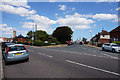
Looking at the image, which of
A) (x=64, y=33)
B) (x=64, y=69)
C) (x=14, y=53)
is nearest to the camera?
(x=64, y=69)

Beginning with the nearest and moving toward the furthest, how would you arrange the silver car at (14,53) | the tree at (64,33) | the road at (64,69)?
A: the road at (64,69) < the silver car at (14,53) < the tree at (64,33)

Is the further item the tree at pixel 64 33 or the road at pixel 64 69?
the tree at pixel 64 33

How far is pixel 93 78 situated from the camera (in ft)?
13.9

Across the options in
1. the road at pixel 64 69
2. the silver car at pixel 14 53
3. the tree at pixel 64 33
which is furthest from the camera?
the tree at pixel 64 33

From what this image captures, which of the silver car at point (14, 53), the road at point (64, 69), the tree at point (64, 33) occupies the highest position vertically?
the tree at point (64, 33)

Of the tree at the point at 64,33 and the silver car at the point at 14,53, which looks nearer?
the silver car at the point at 14,53

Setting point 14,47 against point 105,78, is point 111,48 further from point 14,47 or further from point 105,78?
point 14,47

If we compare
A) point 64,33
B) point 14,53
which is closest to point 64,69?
point 14,53

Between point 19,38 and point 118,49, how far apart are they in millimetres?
97694

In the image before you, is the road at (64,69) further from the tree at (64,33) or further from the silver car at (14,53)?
the tree at (64,33)

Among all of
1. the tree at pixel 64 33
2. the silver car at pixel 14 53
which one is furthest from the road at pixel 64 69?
the tree at pixel 64 33

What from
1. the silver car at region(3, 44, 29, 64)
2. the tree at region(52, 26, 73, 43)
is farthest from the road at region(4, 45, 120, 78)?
the tree at region(52, 26, 73, 43)

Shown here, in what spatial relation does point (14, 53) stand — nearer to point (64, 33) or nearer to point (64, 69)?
point (64, 69)

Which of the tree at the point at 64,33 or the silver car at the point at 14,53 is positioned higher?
the tree at the point at 64,33
